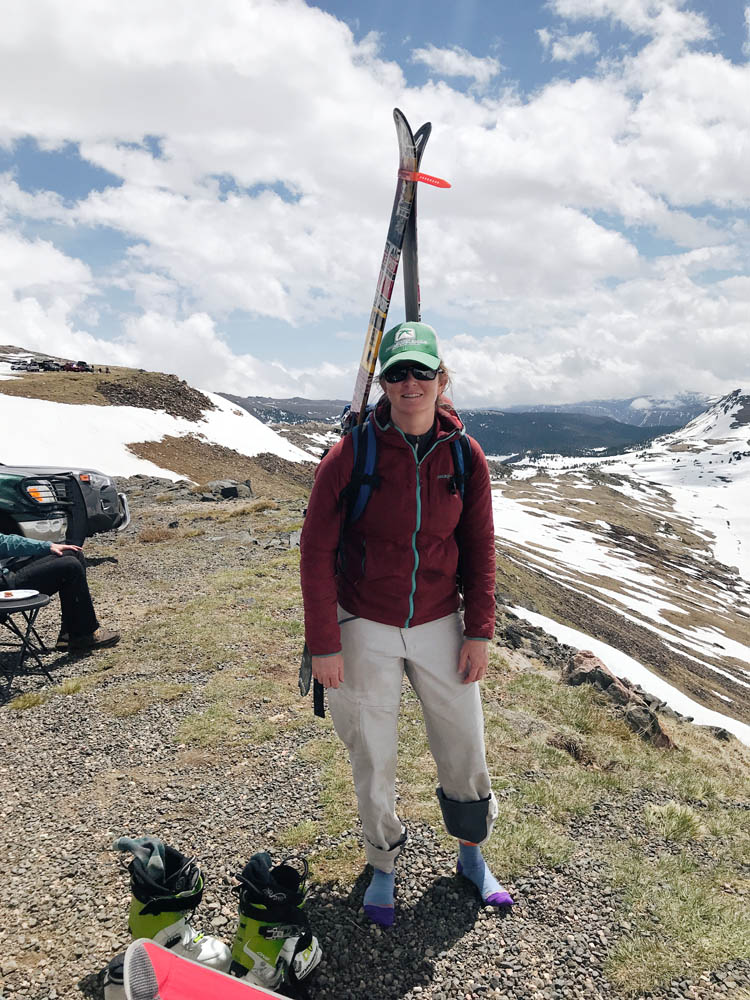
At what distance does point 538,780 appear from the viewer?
6.30 meters

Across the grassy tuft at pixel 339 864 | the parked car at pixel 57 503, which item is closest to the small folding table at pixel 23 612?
the parked car at pixel 57 503

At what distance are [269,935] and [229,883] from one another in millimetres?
1385

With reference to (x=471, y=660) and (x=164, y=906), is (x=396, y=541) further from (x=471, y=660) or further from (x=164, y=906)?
(x=164, y=906)

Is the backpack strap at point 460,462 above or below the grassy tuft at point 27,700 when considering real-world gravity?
above

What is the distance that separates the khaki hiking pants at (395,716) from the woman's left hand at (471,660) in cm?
6

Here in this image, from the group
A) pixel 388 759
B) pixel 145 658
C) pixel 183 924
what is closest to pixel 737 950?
pixel 388 759

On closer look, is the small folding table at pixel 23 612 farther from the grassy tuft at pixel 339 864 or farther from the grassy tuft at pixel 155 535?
the grassy tuft at pixel 155 535

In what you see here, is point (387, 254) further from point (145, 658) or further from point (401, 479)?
point (145, 658)

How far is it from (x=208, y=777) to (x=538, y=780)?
143 inches

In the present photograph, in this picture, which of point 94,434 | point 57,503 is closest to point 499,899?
point 57,503

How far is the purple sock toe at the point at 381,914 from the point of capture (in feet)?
13.4

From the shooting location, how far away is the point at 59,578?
8141 millimetres

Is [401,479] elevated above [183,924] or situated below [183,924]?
above

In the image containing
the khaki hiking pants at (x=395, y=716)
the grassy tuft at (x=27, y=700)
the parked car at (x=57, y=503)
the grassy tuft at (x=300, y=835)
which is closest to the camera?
the khaki hiking pants at (x=395, y=716)
